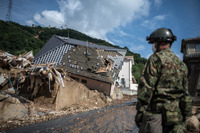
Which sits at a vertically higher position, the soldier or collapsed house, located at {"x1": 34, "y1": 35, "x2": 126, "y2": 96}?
collapsed house, located at {"x1": 34, "y1": 35, "x2": 126, "y2": 96}

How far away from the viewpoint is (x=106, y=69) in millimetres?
14445

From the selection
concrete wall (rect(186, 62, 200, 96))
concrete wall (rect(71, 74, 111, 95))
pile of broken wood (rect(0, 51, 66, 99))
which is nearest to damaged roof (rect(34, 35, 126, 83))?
concrete wall (rect(71, 74, 111, 95))

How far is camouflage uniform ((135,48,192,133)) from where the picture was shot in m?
1.76

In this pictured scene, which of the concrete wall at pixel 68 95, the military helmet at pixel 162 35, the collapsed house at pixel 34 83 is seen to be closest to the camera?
the military helmet at pixel 162 35

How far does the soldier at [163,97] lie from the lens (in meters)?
1.74

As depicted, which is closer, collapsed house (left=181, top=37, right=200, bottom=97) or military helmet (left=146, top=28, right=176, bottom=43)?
military helmet (left=146, top=28, right=176, bottom=43)

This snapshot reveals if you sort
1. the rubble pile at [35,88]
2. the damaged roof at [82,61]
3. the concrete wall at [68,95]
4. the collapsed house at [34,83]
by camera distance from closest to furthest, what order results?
the rubble pile at [35,88]
the collapsed house at [34,83]
the concrete wall at [68,95]
the damaged roof at [82,61]

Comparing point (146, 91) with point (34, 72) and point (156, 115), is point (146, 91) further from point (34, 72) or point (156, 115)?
point (34, 72)

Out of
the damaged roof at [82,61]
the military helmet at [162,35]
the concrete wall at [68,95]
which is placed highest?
the damaged roof at [82,61]

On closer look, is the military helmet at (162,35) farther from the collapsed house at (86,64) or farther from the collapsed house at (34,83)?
the collapsed house at (86,64)

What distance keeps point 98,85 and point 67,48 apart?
6.99m

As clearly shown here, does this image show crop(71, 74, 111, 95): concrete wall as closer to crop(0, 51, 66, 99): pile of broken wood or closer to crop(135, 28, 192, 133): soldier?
crop(0, 51, 66, 99): pile of broken wood

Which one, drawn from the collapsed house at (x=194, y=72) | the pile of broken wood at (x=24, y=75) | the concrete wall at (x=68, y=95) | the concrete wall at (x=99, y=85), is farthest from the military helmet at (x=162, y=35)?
the collapsed house at (x=194, y=72)

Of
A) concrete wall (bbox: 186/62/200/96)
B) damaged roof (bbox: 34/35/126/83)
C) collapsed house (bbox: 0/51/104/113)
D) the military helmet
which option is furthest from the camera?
concrete wall (bbox: 186/62/200/96)
